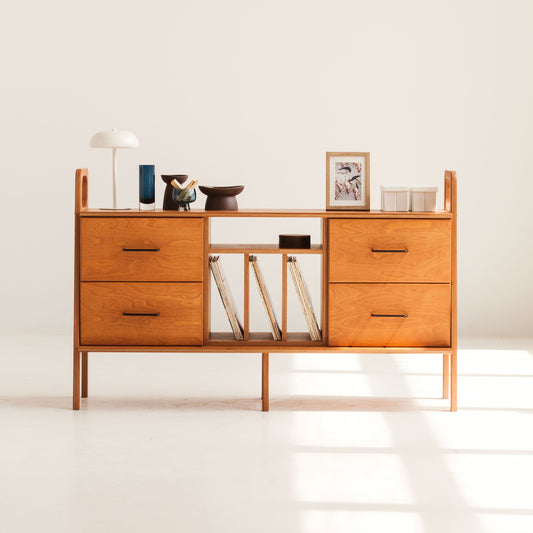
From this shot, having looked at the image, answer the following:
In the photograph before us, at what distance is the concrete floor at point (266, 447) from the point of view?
2369 mm

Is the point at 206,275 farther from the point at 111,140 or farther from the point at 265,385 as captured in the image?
the point at 111,140

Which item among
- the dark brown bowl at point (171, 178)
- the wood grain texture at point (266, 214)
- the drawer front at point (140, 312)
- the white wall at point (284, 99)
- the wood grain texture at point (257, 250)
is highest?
the white wall at point (284, 99)

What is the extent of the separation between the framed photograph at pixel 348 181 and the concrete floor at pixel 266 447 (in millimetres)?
819

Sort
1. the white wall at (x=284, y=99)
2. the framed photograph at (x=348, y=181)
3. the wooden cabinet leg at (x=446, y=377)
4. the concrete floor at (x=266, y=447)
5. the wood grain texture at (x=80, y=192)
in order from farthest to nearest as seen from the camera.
Answer: the white wall at (x=284, y=99) < the wooden cabinet leg at (x=446, y=377) < the framed photograph at (x=348, y=181) < the wood grain texture at (x=80, y=192) < the concrete floor at (x=266, y=447)

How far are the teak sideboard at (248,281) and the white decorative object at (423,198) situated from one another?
38mm

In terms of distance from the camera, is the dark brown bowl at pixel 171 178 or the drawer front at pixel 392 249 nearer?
the drawer front at pixel 392 249

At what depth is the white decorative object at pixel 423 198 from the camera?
11.3 feet

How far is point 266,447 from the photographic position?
2.98m

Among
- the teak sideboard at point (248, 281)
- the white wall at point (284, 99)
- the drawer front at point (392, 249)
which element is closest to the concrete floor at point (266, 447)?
the teak sideboard at point (248, 281)

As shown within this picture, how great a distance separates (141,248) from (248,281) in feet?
1.43

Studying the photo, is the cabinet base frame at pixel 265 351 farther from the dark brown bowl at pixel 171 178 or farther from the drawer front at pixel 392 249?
the dark brown bowl at pixel 171 178

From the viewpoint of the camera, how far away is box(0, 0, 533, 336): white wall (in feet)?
17.1

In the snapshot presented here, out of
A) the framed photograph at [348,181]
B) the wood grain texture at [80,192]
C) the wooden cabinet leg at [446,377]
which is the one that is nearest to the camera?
the wood grain texture at [80,192]

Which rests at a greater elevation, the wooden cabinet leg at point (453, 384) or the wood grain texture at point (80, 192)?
the wood grain texture at point (80, 192)
